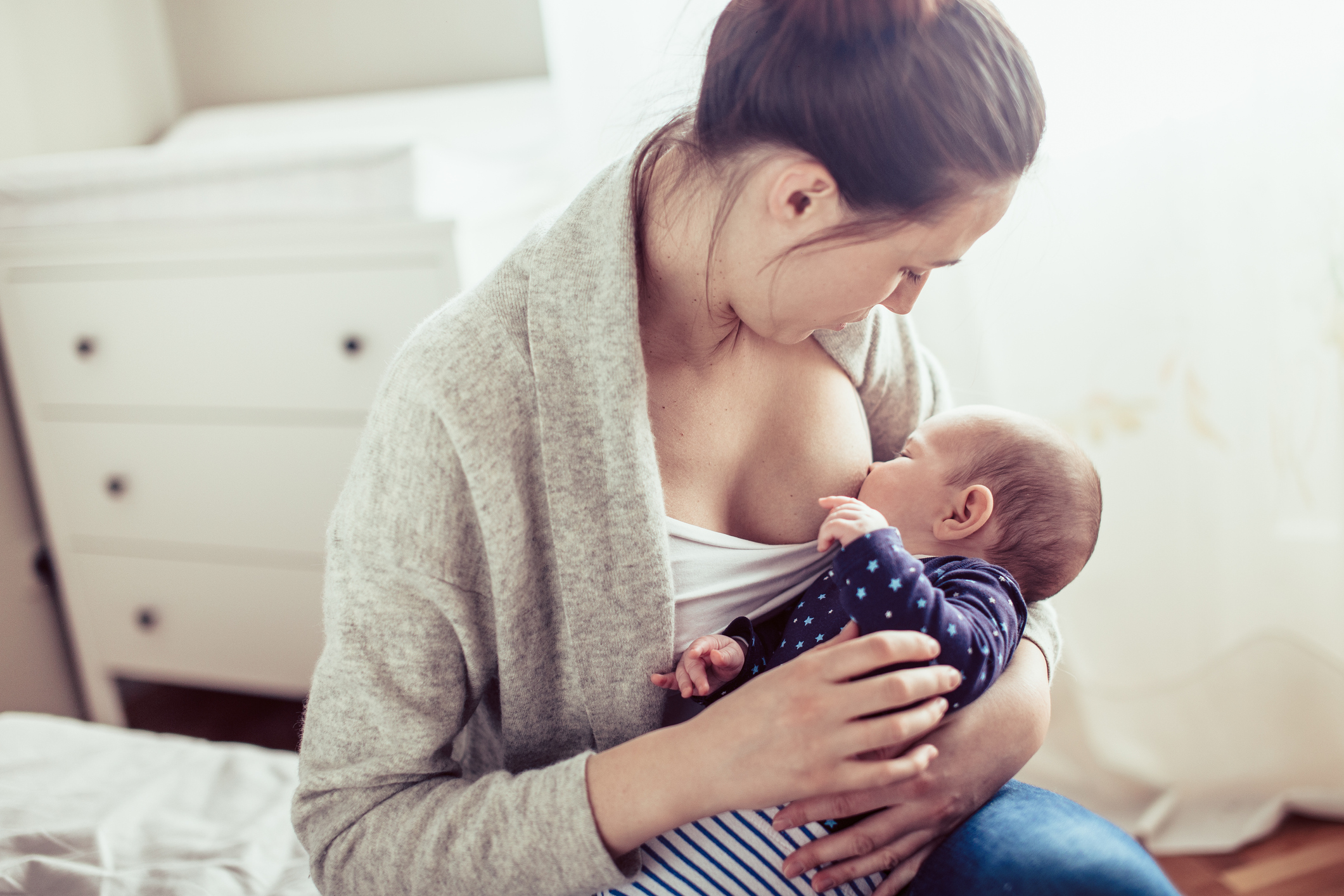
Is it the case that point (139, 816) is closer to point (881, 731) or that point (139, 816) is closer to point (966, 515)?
point (881, 731)

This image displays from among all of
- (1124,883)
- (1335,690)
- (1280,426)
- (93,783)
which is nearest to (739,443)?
(1124,883)

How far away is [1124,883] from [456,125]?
168 cm

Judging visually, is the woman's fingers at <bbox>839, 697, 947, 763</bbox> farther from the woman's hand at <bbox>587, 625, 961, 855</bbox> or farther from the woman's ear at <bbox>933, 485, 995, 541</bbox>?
the woman's ear at <bbox>933, 485, 995, 541</bbox>

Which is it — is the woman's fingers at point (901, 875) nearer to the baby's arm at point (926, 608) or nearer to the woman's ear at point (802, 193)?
the baby's arm at point (926, 608)

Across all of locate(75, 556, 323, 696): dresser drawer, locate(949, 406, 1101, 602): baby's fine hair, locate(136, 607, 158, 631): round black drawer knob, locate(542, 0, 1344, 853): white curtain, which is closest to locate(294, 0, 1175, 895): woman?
locate(949, 406, 1101, 602): baby's fine hair

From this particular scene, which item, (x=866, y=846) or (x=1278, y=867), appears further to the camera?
(x=1278, y=867)

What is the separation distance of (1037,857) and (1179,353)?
108cm

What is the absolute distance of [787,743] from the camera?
2.15ft

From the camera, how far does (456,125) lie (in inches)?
73.2

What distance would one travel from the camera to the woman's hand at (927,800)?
720mm

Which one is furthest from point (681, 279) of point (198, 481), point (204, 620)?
point (204, 620)

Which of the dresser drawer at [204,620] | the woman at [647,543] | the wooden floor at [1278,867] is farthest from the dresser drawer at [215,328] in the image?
the wooden floor at [1278,867]

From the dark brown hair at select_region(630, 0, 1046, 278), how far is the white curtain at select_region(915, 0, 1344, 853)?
74 centimetres

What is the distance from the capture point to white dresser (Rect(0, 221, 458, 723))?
59.1 inches
